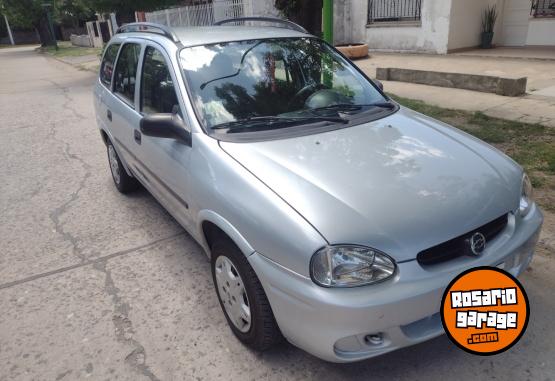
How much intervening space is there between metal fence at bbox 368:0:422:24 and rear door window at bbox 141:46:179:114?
11398 mm

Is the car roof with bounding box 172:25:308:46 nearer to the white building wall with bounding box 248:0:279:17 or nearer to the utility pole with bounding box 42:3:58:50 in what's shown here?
the white building wall with bounding box 248:0:279:17

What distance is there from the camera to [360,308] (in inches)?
76.2

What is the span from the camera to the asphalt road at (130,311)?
243cm

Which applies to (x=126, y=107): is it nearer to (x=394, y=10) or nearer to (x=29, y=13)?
(x=394, y=10)

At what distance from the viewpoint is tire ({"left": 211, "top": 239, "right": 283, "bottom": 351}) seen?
7.55ft

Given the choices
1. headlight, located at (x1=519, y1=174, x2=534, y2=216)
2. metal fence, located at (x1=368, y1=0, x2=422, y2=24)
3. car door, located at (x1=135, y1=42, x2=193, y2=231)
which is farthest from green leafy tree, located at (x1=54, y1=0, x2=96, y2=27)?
headlight, located at (x1=519, y1=174, x2=534, y2=216)

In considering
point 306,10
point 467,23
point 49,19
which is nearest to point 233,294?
point 306,10

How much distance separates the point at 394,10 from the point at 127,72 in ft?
38.5

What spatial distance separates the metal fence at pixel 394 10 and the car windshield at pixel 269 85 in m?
10.8

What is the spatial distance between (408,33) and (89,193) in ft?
36.9

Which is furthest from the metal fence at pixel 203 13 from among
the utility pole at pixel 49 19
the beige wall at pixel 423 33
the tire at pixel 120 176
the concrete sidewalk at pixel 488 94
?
the utility pole at pixel 49 19

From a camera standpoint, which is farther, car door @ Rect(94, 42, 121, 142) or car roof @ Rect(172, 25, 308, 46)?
car door @ Rect(94, 42, 121, 142)

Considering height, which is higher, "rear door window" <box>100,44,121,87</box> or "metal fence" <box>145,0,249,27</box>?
"metal fence" <box>145,0,249,27</box>

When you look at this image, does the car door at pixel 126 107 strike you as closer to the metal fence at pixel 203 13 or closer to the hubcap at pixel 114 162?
the hubcap at pixel 114 162
